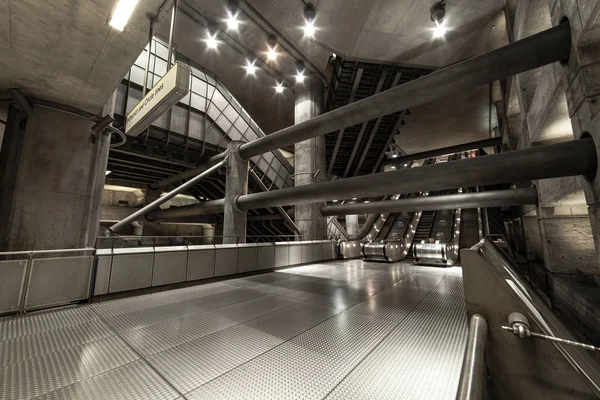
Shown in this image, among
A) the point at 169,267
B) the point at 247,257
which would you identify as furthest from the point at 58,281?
the point at 247,257

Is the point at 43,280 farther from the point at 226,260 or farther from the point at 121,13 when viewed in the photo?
the point at 121,13

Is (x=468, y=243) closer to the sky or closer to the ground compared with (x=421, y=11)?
closer to the ground

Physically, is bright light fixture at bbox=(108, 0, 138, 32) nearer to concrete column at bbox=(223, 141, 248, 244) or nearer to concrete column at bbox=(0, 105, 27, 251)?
concrete column at bbox=(0, 105, 27, 251)

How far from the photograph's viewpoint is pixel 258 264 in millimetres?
7637

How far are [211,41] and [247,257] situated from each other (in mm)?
10680

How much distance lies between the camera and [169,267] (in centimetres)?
541

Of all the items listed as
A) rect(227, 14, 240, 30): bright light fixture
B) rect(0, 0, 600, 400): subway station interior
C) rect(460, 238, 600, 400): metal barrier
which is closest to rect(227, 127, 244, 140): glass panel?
rect(0, 0, 600, 400): subway station interior

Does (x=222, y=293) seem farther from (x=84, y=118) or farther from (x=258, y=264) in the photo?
(x=84, y=118)

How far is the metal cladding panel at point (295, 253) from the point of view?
9047 mm

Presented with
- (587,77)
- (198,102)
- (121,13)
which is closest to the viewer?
(587,77)

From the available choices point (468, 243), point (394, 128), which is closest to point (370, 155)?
point (394, 128)

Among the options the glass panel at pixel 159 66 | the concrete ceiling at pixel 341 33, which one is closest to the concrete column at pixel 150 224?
the glass panel at pixel 159 66

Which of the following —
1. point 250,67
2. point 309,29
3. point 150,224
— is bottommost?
point 150,224

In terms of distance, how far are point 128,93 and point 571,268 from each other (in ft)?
50.2
